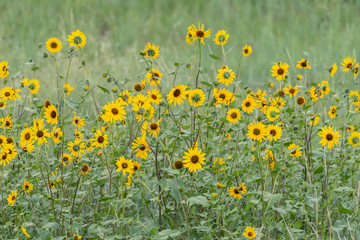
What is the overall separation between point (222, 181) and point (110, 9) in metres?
5.96

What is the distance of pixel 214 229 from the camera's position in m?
2.30

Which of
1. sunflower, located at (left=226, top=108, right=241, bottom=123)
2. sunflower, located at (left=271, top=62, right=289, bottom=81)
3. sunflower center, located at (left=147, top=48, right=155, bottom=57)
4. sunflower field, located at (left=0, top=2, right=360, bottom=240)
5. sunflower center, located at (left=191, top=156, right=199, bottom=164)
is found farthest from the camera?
sunflower, located at (left=271, top=62, right=289, bottom=81)

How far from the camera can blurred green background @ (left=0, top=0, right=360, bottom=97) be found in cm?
626

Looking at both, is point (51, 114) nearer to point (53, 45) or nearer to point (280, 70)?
point (53, 45)

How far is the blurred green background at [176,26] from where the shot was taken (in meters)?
6.26

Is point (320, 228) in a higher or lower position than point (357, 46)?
lower

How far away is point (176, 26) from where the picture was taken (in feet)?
24.0

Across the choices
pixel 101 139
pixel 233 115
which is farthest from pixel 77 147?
pixel 233 115

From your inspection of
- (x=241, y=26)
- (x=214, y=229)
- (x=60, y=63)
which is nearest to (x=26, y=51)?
(x=60, y=63)

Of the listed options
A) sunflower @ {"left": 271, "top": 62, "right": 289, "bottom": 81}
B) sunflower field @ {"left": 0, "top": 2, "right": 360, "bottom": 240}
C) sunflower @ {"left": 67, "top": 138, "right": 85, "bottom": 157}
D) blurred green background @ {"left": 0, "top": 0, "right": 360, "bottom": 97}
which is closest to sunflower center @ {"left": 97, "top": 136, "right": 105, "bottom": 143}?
sunflower field @ {"left": 0, "top": 2, "right": 360, "bottom": 240}

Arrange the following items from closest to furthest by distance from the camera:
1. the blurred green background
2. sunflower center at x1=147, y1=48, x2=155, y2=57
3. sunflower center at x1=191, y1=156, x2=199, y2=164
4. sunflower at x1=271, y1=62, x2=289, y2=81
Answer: sunflower center at x1=191, y1=156, x2=199, y2=164, sunflower center at x1=147, y1=48, x2=155, y2=57, sunflower at x1=271, y1=62, x2=289, y2=81, the blurred green background

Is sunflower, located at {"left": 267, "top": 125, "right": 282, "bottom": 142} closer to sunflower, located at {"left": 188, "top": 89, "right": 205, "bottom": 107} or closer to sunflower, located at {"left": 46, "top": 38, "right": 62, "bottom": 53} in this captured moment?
Answer: sunflower, located at {"left": 188, "top": 89, "right": 205, "bottom": 107}

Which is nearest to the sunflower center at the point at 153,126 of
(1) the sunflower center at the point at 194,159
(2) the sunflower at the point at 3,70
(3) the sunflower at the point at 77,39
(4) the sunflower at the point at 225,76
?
(1) the sunflower center at the point at 194,159

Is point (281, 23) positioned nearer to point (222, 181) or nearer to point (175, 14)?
point (175, 14)
